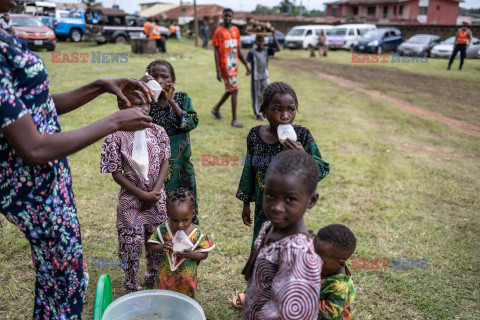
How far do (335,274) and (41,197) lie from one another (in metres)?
1.59

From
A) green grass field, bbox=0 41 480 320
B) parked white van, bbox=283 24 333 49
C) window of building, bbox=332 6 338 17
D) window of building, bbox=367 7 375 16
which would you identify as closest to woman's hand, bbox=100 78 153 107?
green grass field, bbox=0 41 480 320

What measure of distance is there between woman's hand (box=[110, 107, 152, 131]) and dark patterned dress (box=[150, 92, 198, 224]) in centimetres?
138

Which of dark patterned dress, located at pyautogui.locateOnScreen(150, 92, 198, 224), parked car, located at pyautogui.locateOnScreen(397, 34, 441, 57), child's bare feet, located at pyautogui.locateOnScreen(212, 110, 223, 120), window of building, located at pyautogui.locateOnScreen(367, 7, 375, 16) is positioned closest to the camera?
dark patterned dress, located at pyautogui.locateOnScreen(150, 92, 198, 224)

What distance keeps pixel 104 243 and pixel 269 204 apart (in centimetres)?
248

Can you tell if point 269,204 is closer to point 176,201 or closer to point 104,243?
point 176,201

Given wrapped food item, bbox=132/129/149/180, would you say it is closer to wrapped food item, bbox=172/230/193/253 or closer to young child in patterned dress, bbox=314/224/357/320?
wrapped food item, bbox=172/230/193/253

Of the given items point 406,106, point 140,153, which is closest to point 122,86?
point 140,153

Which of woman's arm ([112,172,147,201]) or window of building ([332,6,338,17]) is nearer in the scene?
woman's arm ([112,172,147,201])

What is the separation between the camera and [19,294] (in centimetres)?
285

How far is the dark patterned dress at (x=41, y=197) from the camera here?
4.70 feet

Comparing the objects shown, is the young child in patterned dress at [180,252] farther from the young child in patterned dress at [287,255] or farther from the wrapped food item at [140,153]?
the young child in patterned dress at [287,255]

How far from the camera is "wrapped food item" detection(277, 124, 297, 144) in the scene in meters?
Answer: 2.25

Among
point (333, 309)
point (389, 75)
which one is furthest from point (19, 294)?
point (389, 75)

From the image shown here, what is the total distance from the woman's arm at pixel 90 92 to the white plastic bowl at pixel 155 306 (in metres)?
1.07
